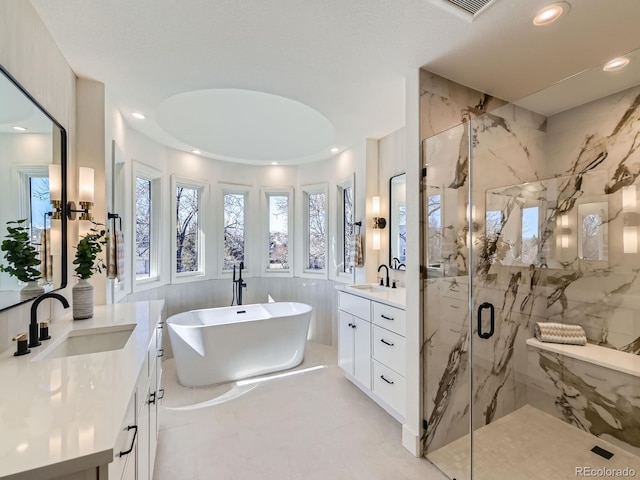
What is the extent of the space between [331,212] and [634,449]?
3497 millimetres

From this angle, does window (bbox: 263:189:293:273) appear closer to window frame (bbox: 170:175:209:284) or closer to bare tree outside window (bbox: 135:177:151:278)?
window frame (bbox: 170:175:209:284)

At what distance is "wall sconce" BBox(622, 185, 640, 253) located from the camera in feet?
6.06

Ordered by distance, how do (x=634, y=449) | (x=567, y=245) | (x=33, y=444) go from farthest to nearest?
(x=567, y=245), (x=634, y=449), (x=33, y=444)

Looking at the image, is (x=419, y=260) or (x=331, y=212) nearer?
(x=419, y=260)

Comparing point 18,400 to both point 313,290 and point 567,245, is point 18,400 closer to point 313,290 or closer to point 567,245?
point 567,245

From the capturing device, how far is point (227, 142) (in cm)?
377

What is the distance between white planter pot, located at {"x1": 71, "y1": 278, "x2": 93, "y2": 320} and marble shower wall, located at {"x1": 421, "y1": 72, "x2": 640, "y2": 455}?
2.25 meters

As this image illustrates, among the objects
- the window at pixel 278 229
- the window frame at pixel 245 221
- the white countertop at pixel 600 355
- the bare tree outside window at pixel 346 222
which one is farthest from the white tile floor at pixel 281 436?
the window at pixel 278 229

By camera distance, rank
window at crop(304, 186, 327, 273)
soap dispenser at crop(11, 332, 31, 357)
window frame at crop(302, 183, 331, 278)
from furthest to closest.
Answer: window at crop(304, 186, 327, 273) → window frame at crop(302, 183, 331, 278) → soap dispenser at crop(11, 332, 31, 357)

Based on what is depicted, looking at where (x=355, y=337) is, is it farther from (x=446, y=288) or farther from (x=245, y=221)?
(x=245, y=221)

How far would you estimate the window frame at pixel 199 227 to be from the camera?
3764 mm

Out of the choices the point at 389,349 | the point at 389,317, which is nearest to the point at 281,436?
the point at 389,349

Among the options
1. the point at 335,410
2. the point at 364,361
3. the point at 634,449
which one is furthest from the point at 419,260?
the point at 634,449

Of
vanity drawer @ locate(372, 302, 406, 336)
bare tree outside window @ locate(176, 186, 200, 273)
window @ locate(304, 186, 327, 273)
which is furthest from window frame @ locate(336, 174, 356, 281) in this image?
bare tree outside window @ locate(176, 186, 200, 273)
